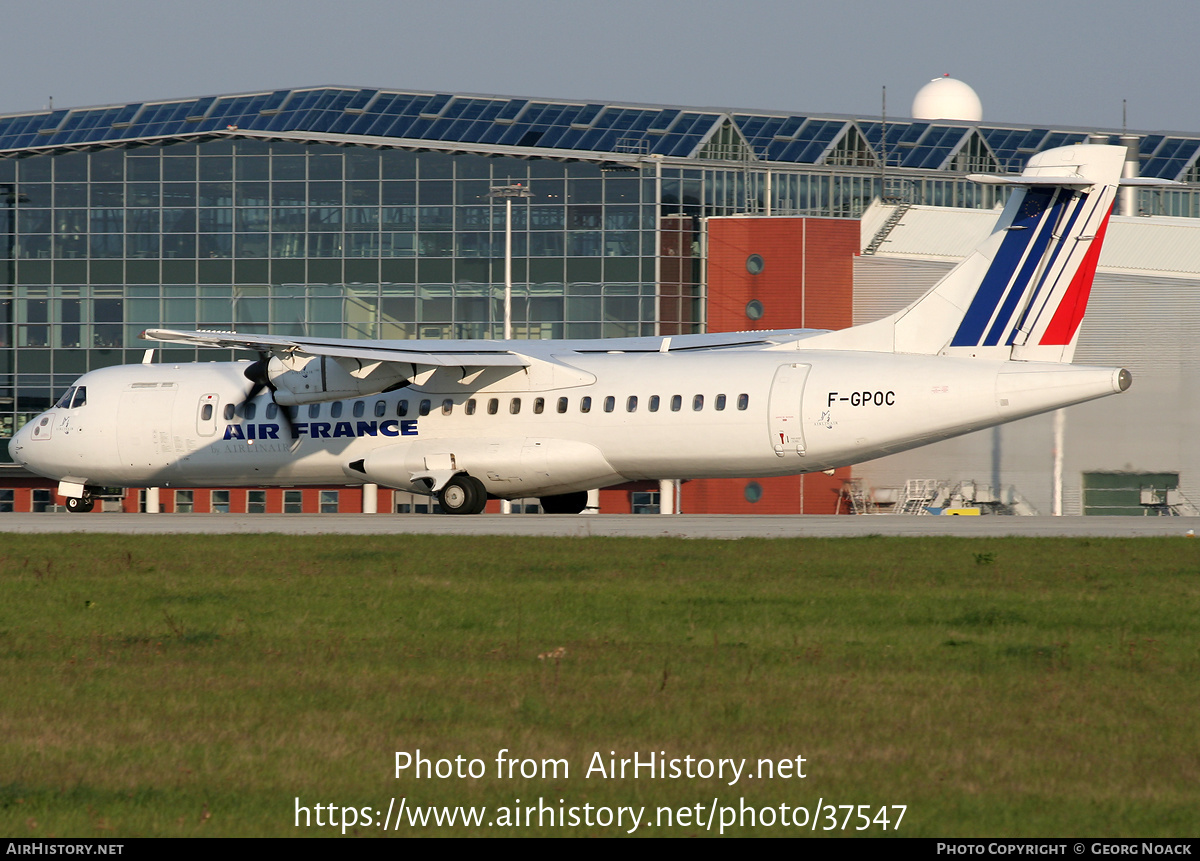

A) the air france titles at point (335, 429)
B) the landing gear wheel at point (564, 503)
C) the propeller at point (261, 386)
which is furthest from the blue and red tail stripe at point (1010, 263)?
the propeller at point (261, 386)

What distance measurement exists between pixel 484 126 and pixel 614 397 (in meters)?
32.1

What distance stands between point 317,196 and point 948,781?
4859cm

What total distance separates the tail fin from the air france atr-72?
0.03 m

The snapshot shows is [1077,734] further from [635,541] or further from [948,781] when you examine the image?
[635,541]

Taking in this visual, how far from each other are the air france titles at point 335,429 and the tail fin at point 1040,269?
10526 mm

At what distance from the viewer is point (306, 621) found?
42.9 ft

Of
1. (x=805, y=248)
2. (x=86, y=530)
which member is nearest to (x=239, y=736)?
(x=86, y=530)

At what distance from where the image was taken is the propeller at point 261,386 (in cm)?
2723

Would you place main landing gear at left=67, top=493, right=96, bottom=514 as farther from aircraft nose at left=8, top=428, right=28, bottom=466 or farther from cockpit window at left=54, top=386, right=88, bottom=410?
cockpit window at left=54, top=386, right=88, bottom=410

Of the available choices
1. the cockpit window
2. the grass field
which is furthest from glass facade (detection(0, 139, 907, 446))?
the grass field

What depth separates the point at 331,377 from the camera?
1040 inches

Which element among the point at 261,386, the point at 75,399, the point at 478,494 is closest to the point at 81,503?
the point at 75,399

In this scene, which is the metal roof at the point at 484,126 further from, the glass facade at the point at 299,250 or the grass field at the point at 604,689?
the grass field at the point at 604,689

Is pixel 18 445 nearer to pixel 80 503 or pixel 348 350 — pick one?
pixel 80 503
